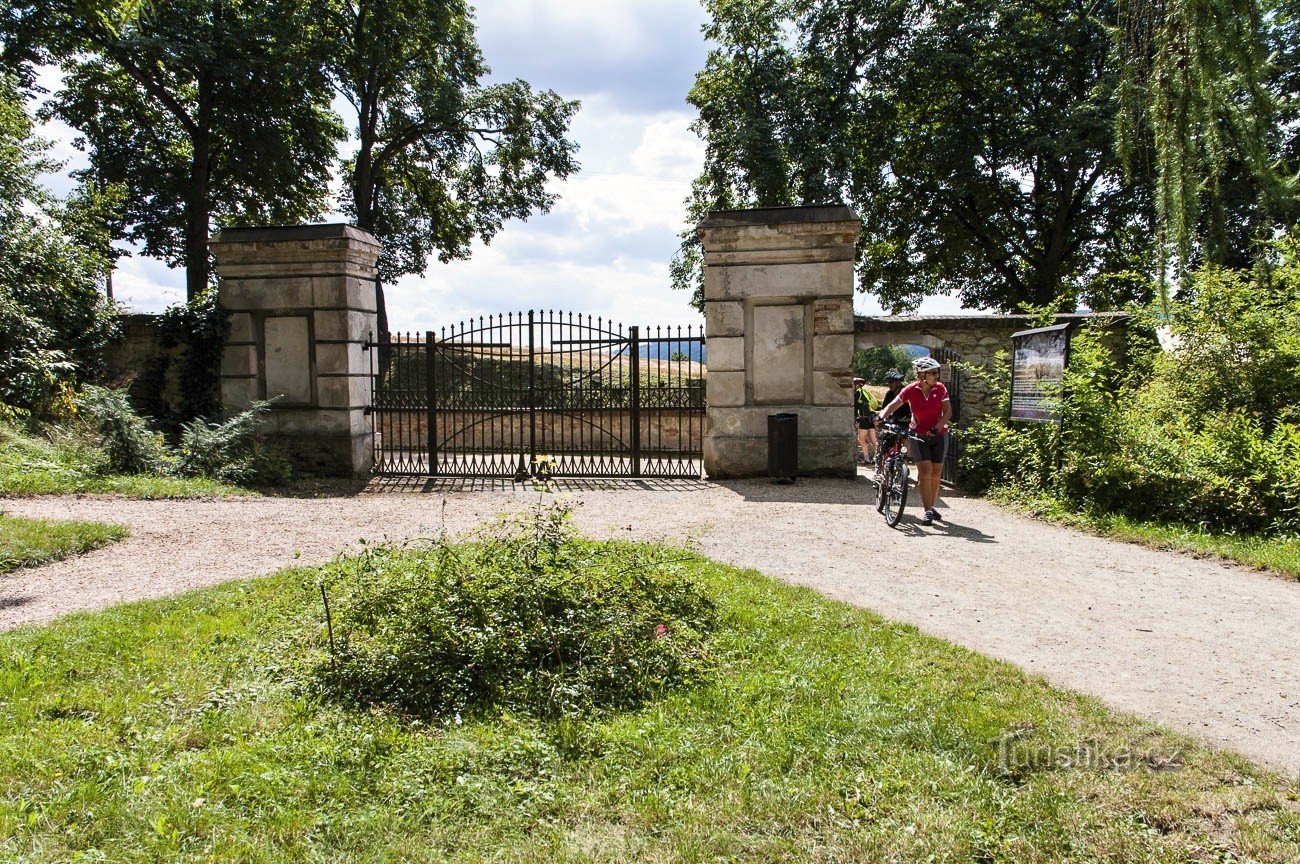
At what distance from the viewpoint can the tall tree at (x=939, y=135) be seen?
19.9 meters

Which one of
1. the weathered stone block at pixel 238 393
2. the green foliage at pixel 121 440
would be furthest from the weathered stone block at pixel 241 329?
the green foliage at pixel 121 440

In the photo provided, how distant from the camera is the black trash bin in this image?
36.4ft

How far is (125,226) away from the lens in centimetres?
2123

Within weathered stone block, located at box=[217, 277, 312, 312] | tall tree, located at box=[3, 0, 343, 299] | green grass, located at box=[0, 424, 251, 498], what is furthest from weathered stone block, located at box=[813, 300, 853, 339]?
tall tree, located at box=[3, 0, 343, 299]

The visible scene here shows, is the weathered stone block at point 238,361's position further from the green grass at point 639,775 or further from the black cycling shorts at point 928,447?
the black cycling shorts at point 928,447

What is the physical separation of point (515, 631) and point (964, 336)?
9908 millimetres

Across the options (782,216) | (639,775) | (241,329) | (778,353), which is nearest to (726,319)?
(778,353)

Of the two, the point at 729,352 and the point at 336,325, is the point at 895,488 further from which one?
the point at 336,325

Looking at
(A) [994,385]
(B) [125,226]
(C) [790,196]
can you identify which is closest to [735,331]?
(A) [994,385]

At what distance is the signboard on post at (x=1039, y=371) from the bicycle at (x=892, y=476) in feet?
6.12

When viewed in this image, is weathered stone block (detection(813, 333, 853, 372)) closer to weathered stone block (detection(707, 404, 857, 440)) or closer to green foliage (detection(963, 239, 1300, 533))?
weathered stone block (detection(707, 404, 857, 440))

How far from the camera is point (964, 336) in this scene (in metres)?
12.1

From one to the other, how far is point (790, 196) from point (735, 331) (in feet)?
35.7

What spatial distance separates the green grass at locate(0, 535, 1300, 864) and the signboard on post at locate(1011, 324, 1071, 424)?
20.1 feet
